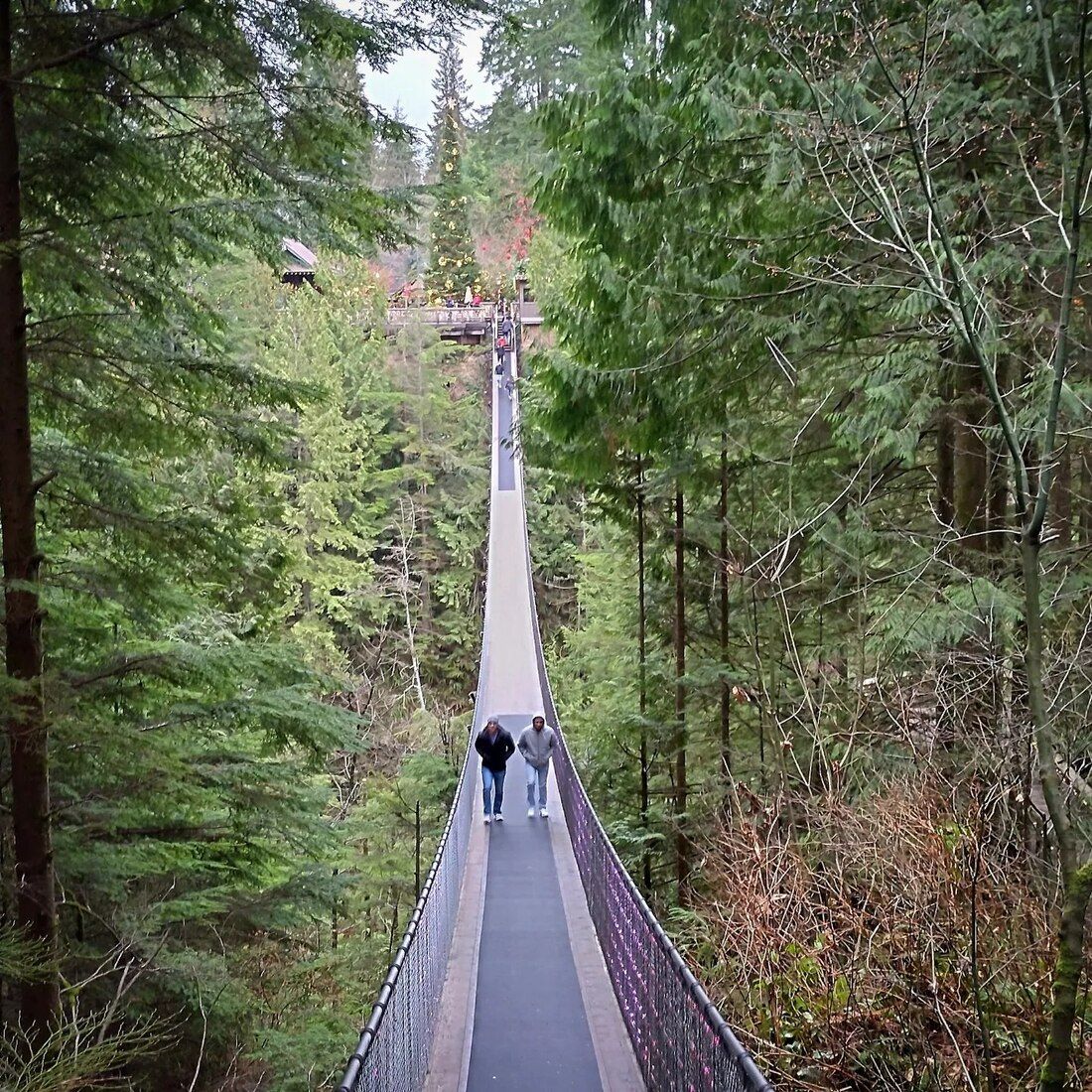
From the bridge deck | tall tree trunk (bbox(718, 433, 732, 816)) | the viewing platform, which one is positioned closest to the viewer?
the bridge deck

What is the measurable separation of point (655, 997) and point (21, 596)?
296 cm

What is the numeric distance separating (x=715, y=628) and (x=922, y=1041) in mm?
6067

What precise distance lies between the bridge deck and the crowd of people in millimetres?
161

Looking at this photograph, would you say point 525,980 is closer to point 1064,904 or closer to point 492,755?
point 492,755

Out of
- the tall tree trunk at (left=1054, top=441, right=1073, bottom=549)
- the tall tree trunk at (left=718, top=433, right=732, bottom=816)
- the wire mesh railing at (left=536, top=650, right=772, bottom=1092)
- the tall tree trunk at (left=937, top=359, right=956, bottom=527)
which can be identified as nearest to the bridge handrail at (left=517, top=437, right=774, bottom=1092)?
the wire mesh railing at (left=536, top=650, right=772, bottom=1092)

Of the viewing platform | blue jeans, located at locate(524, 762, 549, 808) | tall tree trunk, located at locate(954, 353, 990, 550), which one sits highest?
the viewing platform

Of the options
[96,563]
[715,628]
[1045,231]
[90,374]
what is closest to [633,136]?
[1045,231]

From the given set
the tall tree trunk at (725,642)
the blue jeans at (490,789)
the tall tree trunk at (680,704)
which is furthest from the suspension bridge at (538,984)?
the tall tree trunk at (725,642)

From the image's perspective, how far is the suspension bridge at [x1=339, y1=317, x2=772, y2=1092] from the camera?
3.06 meters

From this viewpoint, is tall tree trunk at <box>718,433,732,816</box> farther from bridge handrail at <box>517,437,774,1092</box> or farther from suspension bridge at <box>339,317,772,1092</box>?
bridge handrail at <box>517,437,774,1092</box>

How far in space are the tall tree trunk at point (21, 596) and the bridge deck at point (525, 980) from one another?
176 cm

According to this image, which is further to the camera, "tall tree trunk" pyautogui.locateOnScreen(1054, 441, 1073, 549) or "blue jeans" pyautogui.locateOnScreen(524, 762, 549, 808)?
"blue jeans" pyautogui.locateOnScreen(524, 762, 549, 808)

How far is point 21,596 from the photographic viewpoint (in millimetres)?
3361

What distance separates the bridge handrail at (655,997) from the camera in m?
2.66
